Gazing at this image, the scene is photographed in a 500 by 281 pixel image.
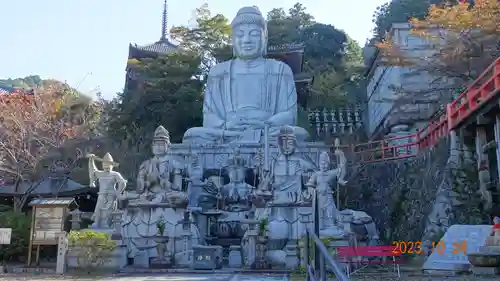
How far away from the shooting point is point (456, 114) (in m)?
11.9

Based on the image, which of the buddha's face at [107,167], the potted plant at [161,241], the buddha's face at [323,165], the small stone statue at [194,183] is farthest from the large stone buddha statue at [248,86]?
the potted plant at [161,241]

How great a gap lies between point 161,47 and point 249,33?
1282 cm

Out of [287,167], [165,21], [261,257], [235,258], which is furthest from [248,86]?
[165,21]

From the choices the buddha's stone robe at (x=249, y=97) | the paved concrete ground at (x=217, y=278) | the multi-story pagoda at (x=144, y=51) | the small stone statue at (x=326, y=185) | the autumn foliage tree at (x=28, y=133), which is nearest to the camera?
the paved concrete ground at (x=217, y=278)

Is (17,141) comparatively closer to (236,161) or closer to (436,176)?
(236,161)

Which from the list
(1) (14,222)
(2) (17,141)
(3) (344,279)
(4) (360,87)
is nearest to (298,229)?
(1) (14,222)

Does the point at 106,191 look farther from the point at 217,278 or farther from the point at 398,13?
the point at 398,13

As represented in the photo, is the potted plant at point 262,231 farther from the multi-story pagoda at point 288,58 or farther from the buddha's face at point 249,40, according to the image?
the multi-story pagoda at point 288,58

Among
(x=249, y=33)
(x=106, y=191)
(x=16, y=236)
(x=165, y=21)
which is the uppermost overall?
(x=165, y=21)

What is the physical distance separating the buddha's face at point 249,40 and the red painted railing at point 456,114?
395 cm

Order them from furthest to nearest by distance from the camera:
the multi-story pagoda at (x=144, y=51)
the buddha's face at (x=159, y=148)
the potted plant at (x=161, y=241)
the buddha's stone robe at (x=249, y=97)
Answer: the multi-story pagoda at (x=144, y=51), the buddha's stone robe at (x=249, y=97), the buddha's face at (x=159, y=148), the potted plant at (x=161, y=241)

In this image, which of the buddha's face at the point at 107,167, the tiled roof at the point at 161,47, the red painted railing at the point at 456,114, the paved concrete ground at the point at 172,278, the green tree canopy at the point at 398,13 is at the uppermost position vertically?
the green tree canopy at the point at 398,13

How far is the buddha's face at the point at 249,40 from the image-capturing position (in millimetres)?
15492

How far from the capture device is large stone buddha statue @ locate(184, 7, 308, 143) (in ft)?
48.8
